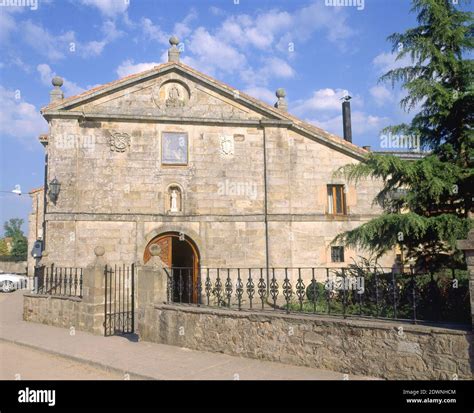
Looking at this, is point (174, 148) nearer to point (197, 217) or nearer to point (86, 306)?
point (197, 217)

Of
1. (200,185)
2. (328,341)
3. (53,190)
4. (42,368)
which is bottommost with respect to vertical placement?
(42,368)

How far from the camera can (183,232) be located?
597 inches

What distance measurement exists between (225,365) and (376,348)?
2451mm

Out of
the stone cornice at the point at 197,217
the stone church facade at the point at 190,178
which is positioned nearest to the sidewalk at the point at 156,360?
the stone cornice at the point at 197,217

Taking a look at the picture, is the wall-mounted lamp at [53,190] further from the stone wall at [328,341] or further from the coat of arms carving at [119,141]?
the stone wall at [328,341]

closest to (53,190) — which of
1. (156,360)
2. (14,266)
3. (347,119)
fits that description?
(156,360)

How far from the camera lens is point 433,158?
324 inches

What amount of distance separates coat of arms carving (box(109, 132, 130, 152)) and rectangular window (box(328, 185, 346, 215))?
853 cm

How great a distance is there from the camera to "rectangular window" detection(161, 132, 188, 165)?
50.4 ft

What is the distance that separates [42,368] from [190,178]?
948 cm

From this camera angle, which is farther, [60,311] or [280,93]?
[280,93]

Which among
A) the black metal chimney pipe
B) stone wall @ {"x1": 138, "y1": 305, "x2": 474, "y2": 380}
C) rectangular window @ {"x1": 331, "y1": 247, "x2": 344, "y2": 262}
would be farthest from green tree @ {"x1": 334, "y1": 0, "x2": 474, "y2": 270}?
the black metal chimney pipe

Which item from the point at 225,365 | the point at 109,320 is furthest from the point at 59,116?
the point at 225,365

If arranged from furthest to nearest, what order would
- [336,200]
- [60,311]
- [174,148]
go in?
1. [336,200]
2. [174,148]
3. [60,311]
